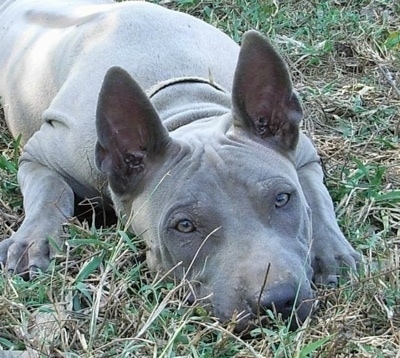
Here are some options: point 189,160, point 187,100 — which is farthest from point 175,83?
point 189,160

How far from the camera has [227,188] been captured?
339 centimetres

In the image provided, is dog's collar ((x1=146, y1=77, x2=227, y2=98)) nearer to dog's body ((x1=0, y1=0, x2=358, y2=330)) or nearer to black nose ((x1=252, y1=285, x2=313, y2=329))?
dog's body ((x1=0, y1=0, x2=358, y2=330))

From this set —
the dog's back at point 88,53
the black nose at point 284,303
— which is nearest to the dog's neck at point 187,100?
the dog's back at point 88,53

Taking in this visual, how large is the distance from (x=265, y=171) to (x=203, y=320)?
57 centimetres

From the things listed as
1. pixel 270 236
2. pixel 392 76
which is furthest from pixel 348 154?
pixel 270 236

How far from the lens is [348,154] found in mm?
4652

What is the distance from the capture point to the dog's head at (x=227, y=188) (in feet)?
10.5

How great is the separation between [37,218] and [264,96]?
1034mm

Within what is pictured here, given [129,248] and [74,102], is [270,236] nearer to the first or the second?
[129,248]

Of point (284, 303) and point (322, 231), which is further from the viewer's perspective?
point (322, 231)

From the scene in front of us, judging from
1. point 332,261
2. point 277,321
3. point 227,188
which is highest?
point 227,188

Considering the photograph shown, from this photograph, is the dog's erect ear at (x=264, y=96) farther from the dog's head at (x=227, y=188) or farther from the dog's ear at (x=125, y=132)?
the dog's ear at (x=125, y=132)

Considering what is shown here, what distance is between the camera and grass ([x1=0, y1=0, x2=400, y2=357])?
3.08m

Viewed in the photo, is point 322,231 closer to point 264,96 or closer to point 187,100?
point 264,96
